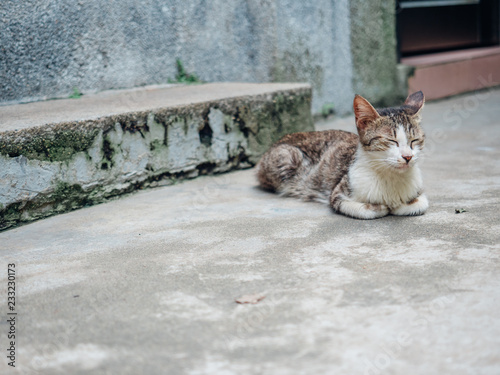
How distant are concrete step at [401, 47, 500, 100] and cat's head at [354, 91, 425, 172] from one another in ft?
13.8

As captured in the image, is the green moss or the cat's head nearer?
the cat's head

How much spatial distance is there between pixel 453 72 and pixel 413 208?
505 cm

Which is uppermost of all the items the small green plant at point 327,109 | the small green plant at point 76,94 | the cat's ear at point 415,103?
the small green plant at point 76,94

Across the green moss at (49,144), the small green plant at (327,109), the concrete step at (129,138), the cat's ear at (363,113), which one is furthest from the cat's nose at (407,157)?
the small green plant at (327,109)

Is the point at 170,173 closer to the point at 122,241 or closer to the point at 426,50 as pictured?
the point at 122,241

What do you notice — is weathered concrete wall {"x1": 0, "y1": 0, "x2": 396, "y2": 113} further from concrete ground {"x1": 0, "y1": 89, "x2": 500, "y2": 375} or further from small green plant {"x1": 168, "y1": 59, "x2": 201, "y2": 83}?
concrete ground {"x1": 0, "y1": 89, "x2": 500, "y2": 375}

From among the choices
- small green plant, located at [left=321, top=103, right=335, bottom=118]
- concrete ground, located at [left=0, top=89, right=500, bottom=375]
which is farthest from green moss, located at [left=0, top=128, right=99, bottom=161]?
small green plant, located at [left=321, top=103, right=335, bottom=118]

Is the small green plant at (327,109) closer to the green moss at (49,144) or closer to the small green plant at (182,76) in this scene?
the small green plant at (182,76)

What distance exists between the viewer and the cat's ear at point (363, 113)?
3.25m

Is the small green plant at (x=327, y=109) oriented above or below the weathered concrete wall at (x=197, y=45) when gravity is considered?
below

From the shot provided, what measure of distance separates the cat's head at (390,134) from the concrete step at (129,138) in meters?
1.45

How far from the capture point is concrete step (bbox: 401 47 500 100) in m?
7.38

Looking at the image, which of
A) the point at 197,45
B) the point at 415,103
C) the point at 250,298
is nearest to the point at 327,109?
the point at 197,45

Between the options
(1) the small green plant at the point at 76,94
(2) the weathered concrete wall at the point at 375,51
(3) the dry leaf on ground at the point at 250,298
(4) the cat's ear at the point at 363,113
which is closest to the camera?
(3) the dry leaf on ground at the point at 250,298
